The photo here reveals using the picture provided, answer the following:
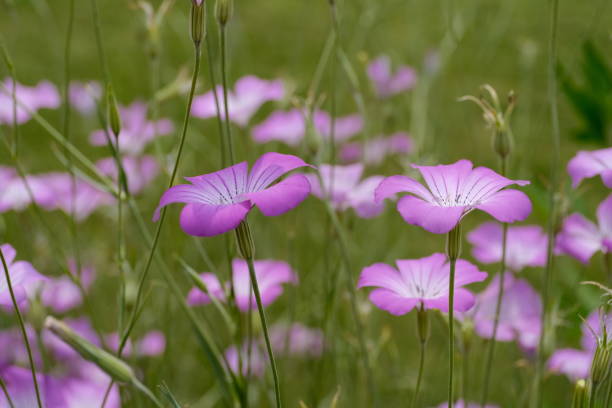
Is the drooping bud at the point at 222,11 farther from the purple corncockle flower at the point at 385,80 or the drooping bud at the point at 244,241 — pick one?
the purple corncockle flower at the point at 385,80

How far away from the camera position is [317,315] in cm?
87

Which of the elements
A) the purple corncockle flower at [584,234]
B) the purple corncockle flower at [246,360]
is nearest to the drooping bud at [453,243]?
the purple corncockle flower at [584,234]

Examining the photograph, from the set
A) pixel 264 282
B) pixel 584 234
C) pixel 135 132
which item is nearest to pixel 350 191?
pixel 264 282

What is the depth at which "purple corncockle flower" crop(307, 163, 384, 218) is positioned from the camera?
72 centimetres

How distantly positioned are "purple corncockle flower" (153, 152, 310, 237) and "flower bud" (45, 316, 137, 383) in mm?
79

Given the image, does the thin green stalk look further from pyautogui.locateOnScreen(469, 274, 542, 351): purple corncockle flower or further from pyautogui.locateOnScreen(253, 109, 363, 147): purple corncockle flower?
pyautogui.locateOnScreen(253, 109, 363, 147): purple corncockle flower

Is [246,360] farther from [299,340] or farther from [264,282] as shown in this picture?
[264,282]

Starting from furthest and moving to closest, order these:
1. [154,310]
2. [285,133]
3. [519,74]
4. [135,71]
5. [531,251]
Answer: [135,71] → [519,74] → [154,310] → [285,133] → [531,251]

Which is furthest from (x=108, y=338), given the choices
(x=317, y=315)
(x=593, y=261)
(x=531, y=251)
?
(x=593, y=261)

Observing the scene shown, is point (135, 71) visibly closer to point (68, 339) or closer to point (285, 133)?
point (285, 133)

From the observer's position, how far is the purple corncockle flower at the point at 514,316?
0.66 meters

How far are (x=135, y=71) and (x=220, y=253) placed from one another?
35.4 inches

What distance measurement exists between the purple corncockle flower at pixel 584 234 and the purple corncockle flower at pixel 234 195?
11.7 inches

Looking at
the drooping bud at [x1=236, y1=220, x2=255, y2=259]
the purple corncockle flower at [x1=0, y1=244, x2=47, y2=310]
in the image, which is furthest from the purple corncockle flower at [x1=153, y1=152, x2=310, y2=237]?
the purple corncockle flower at [x1=0, y1=244, x2=47, y2=310]
